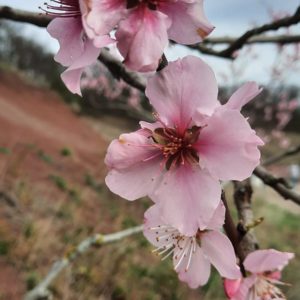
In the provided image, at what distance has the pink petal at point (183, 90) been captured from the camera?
0.61 m

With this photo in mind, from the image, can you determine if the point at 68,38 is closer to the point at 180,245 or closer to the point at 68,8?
the point at 68,8

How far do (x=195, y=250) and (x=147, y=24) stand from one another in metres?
0.44

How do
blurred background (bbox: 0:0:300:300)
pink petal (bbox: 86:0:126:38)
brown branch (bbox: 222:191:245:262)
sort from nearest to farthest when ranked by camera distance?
pink petal (bbox: 86:0:126:38)
brown branch (bbox: 222:191:245:262)
blurred background (bbox: 0:0:300:300)

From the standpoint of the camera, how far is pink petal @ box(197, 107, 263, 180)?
609 mm

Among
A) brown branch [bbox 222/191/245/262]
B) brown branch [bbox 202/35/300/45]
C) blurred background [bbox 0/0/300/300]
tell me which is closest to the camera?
brown branch [bbox 222/191/245/262]

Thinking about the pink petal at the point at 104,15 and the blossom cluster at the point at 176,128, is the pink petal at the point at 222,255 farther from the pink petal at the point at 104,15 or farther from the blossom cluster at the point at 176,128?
the pink petal at the point at 104,15

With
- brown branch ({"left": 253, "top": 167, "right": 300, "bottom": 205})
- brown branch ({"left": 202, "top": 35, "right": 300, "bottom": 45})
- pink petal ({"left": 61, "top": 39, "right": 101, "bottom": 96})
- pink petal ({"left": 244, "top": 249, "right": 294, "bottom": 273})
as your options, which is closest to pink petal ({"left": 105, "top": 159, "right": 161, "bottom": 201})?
pink petal ({"left": 61, "top": 39, "right": 101, "bottom": 96})

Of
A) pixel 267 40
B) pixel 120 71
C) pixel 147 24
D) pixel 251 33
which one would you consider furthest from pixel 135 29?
pixel 267 40

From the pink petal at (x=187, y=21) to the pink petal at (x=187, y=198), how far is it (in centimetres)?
18

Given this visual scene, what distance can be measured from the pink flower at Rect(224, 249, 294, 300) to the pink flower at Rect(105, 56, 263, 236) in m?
0.21

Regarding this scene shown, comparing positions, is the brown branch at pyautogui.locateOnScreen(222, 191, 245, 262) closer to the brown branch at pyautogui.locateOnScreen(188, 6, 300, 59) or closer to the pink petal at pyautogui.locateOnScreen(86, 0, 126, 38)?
the pink petal at pyautogui.locateOnScreen(86, 0, 126, 38)

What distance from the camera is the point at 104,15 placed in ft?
1.65

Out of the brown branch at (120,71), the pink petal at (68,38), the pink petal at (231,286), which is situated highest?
the pink petal at (68,38)

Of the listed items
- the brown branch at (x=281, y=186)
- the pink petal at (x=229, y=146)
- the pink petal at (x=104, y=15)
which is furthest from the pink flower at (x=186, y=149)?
the brown branch at (x=281, y=186)
